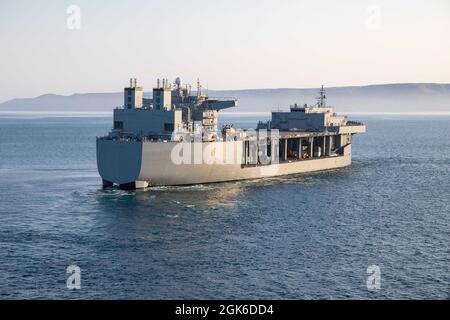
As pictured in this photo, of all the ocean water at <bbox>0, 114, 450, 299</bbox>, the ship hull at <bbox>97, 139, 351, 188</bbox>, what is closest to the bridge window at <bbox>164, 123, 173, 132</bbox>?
the ship hull at <bbox>97, 139, 351, 188</bbox>

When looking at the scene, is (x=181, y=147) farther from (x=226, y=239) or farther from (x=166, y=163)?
(x=226, y=239)

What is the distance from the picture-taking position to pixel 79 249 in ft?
120

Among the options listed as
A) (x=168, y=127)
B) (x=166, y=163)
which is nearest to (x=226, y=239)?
(x=166, y=163)

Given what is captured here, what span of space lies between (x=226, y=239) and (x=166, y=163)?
18.3 metres

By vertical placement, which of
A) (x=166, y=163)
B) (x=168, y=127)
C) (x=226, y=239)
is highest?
(x=168, y=127)

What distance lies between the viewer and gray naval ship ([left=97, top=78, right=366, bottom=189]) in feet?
183

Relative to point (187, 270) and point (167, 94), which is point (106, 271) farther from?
point (167, 94)

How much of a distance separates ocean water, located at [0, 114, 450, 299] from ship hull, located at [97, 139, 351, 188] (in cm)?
117

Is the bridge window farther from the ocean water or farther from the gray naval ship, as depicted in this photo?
the ocean water

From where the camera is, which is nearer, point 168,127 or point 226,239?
point 226,239

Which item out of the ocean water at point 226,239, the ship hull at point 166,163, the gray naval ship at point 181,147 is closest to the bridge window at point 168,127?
the gray naval ship at point 181,147

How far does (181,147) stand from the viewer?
56906mm

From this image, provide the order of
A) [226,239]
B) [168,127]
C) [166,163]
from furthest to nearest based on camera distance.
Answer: [168,127]
[166,163]
[226,239]
